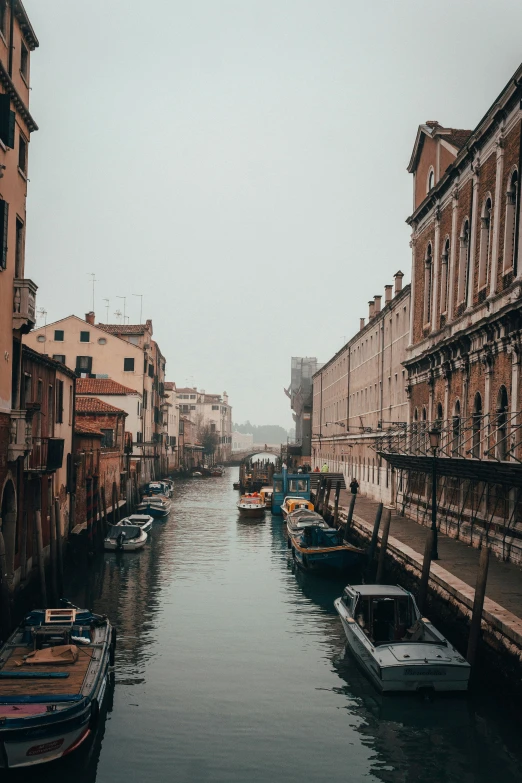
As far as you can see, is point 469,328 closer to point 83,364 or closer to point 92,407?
point 92,407

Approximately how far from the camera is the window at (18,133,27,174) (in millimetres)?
19422

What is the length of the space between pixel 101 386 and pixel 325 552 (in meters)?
32.2

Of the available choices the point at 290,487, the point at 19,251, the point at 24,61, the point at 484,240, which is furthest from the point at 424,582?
the point at 290,487

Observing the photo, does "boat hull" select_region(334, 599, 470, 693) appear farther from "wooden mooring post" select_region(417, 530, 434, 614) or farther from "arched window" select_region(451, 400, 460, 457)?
"arched window" select_region(451, 400, 460, 457)

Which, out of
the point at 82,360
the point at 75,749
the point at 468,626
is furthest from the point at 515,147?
the point at 82,360

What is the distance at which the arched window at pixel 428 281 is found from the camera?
31.2m

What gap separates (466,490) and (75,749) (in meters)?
15.9

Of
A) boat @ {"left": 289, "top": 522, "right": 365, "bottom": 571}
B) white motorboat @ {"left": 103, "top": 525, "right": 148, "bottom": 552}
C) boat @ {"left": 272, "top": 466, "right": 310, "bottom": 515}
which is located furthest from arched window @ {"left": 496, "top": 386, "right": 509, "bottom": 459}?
boat @ {"left": 272, "top": 466, "right": 310, "bottom": 515}

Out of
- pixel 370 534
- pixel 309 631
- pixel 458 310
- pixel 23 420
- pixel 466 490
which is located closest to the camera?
pixel 23 420

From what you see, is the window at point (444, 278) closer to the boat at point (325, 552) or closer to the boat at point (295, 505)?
the boat at point (325, 552)

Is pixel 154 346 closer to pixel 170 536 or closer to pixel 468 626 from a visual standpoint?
pixel 170 536

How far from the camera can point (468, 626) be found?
48.6 feet

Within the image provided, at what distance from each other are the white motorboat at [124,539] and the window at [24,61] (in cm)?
1835

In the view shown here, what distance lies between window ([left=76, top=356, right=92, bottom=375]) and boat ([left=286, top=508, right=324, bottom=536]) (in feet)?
83.6
